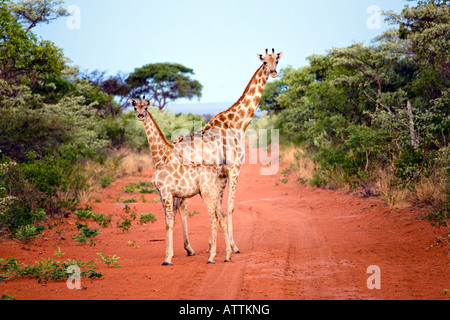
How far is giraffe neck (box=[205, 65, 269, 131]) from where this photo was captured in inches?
364

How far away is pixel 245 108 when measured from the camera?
9391 mm

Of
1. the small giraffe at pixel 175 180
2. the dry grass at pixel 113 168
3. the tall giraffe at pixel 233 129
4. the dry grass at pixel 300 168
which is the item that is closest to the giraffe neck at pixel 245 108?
the tall giraffe at pixel 233 129

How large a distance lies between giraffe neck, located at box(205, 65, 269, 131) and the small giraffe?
1054 mm

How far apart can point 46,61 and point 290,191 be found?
368 inches

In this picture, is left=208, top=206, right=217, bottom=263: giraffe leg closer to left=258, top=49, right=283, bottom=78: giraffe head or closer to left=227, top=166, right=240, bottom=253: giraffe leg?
left=227, top=166, right=240, bottom=253: giraffe leg

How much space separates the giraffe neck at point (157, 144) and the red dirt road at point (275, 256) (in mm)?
1725

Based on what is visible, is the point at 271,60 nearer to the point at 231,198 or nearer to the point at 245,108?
the point at 245,108

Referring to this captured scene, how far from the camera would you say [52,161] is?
12.8 m

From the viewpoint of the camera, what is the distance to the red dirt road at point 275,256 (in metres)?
6.08

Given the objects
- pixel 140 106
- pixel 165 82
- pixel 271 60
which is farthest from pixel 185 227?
pixel 165 82

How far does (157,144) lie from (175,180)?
817mm

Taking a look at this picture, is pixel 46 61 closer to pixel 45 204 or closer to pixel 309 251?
pixel 45 204

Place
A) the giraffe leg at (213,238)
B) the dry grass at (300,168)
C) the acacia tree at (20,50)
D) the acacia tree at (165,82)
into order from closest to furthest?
1. the giraffe leg at (213,238)
2. the acacia tree at (20,50)
3. the dry grass at (300,168)
4. the acacia tree at (165,82)

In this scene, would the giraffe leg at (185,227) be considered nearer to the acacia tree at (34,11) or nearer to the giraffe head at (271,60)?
the giraffe head at (271,60)
